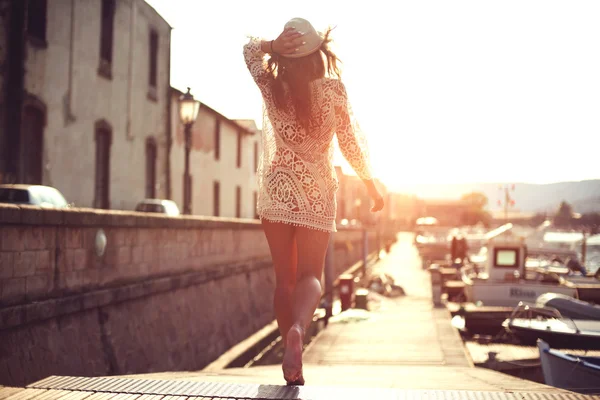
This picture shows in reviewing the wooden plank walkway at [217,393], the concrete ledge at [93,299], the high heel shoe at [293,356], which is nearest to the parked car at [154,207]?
the concrete ledge at [93,299]

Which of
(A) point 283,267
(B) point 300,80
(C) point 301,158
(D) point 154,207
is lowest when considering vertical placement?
(A) point 283,267

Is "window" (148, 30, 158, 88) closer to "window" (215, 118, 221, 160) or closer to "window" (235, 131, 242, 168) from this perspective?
"window" (215, 118, 221, 160)

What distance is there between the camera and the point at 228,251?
53.1ft

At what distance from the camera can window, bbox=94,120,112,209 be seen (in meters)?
22.2

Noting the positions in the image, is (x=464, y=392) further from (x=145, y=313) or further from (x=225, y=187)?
(x=225, y=187)

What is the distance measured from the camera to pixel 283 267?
4098 millimetres

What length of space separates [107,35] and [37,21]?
3.97m

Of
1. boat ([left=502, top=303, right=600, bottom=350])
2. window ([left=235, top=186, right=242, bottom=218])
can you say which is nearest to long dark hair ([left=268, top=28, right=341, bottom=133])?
boat ([left=502, top=303, right=600, bottom=350])

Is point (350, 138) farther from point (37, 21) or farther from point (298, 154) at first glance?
point (37, 21)

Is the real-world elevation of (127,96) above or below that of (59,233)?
above

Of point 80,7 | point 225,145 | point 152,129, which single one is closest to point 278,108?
point 80,7

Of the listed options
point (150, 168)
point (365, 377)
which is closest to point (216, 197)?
point (150, 168)

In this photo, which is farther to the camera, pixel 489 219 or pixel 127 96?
pixel 489 219

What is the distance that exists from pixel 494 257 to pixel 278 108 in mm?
24804
